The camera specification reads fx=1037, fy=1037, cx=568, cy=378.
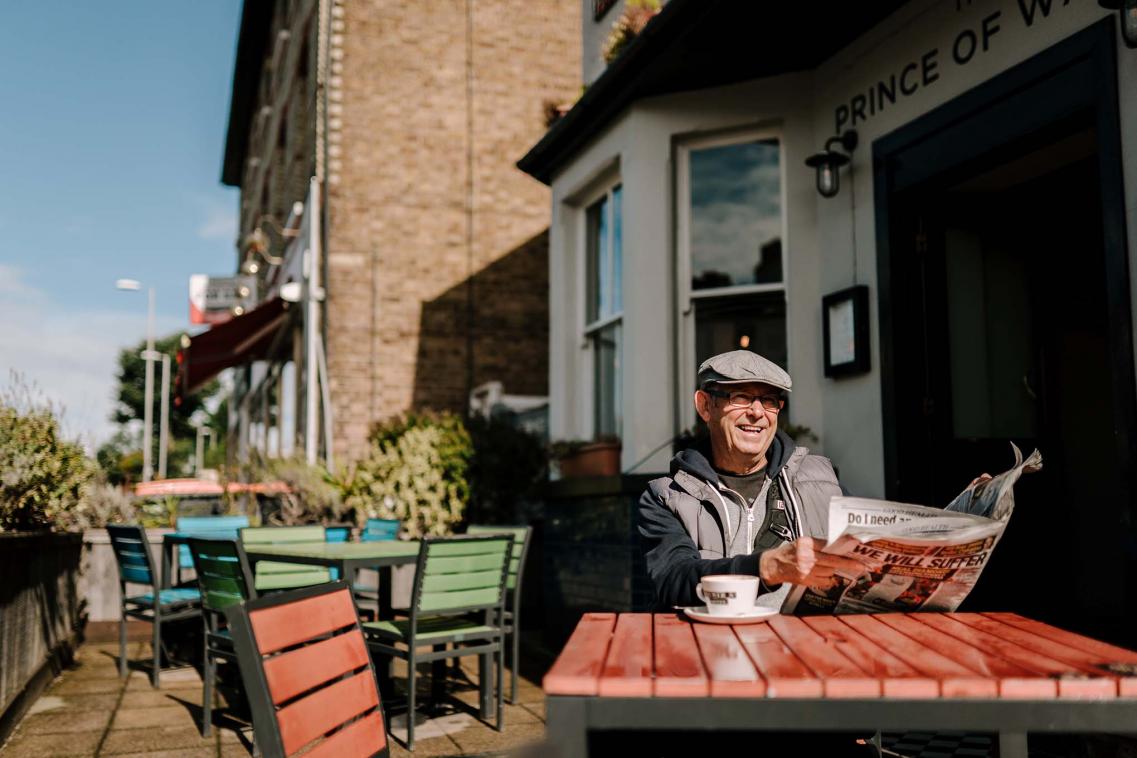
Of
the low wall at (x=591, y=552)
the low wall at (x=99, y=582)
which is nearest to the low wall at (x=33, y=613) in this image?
the low wall at (x=99, y=582)

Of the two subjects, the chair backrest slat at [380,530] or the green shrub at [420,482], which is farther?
the green shrub at [420,482]

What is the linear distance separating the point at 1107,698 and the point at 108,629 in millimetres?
8230

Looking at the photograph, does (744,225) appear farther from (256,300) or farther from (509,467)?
(256,300)

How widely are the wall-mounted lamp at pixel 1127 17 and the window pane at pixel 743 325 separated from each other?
293cm

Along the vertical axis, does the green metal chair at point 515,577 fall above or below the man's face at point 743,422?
below

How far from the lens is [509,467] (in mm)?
9414

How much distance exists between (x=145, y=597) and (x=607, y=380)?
3667mm

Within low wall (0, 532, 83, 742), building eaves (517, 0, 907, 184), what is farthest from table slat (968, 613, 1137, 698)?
low wall (0, 532, 83, 742)

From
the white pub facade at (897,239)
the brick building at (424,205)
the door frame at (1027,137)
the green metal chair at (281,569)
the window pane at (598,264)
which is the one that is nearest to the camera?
the door frame at (1027,137)

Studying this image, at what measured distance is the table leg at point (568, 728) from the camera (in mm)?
1714

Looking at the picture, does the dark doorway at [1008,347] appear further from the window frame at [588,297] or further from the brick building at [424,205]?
the brick building at [424,205]

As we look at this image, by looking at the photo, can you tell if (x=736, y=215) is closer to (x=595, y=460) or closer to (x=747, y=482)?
(x=595, y=460)

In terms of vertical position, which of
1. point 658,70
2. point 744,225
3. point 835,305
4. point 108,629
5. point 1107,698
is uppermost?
point 658,70

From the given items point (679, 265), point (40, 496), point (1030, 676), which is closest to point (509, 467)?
point (679, 265)
